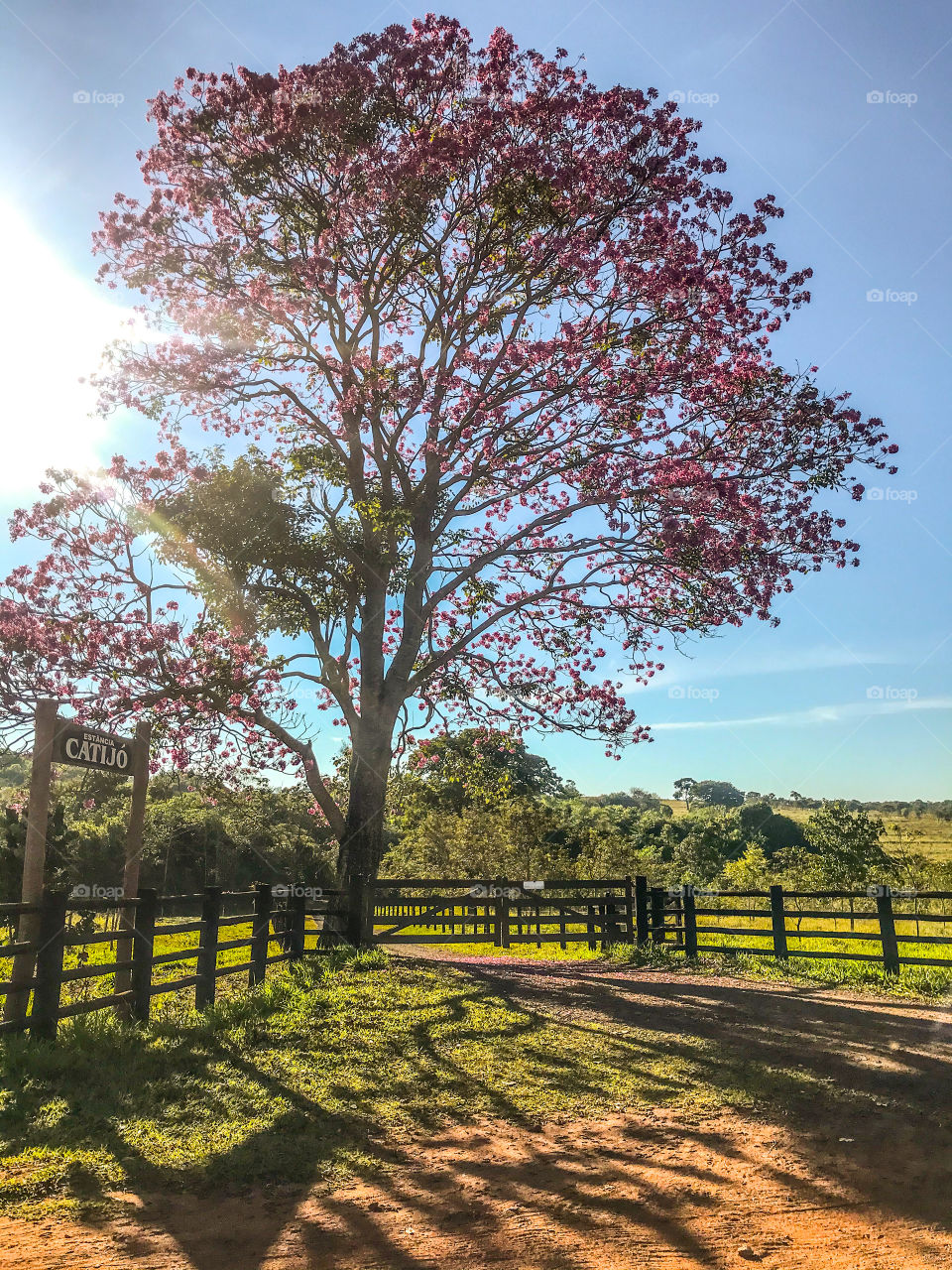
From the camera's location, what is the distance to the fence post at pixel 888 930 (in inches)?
527

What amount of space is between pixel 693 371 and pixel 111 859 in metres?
42.8

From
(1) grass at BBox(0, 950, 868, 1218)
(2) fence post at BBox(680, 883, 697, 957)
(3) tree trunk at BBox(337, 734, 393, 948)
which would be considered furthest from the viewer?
(2) fence post at BBox(680, 883, 697, 957)

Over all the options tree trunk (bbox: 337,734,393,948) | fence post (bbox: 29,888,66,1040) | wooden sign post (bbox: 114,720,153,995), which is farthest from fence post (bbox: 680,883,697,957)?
fence post (bbox: 29,888,66,1040)

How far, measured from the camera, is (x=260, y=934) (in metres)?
12.1

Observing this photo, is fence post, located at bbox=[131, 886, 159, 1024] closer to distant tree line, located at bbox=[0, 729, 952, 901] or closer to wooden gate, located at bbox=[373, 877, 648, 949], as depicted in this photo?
distant tree line, located at bbox=[0, 729, 952, 901]

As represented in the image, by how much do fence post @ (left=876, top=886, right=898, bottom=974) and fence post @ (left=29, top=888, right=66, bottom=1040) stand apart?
38.4ft

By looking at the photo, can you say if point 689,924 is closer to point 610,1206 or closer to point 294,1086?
point 294,1086

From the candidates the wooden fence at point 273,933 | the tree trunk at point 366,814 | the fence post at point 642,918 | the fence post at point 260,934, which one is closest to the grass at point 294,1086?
the wooden fence at point 273,933

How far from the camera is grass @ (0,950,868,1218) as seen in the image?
539 cm

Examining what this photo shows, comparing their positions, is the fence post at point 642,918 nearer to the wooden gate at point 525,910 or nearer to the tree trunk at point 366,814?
the wooden gate at point 525,910

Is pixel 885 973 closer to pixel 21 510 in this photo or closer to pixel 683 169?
pixel 683 169

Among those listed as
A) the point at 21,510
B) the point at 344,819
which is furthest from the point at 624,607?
the point at 21,510

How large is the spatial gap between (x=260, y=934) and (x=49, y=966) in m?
4.33

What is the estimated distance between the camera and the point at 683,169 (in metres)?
14.4
